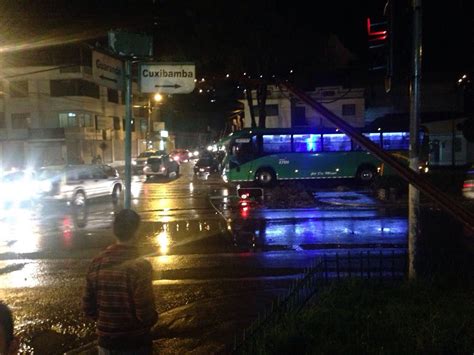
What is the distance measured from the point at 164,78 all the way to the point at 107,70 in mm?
740

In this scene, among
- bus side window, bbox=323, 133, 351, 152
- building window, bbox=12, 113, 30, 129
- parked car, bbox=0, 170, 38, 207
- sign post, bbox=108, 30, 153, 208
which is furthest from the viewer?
building window, bbox=12, 113, 30, 129

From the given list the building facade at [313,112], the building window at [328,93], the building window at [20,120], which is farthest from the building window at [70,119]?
the building window at [328,93]

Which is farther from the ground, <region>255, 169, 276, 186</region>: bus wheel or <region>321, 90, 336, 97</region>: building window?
<region>321, 90, 336, 97</region>: building window

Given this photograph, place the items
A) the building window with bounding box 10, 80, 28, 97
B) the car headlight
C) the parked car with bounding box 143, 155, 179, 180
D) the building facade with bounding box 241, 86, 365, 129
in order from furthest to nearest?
1. the building window with bounding box 10, 80, 28, 97
2. the building facade with bounding box 241, 86, 365, 129
3. the parked car with bounding box 143, 155, 179, 180
4. the car headlight

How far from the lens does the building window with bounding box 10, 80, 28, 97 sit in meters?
56.2

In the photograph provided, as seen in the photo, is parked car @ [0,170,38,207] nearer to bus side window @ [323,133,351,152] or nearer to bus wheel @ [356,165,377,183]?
bus side window @ [323,133,351,152]

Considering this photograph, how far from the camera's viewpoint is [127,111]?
602 centimetres

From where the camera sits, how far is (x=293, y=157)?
28.9 metres

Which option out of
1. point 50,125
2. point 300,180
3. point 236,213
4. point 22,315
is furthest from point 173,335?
point 50,125

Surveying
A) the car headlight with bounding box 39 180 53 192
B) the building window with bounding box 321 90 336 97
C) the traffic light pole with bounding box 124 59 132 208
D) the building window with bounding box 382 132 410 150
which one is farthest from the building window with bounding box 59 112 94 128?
the traffic light pole with bounding box 124 59 132 208

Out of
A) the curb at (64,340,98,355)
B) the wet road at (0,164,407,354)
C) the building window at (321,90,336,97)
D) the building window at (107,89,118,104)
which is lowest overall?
the wet road at (0,164,407,354)

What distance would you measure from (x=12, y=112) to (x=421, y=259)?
185 ft

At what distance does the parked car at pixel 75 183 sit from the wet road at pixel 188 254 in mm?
600

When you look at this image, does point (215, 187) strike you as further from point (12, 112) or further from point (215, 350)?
point (12, 112)
